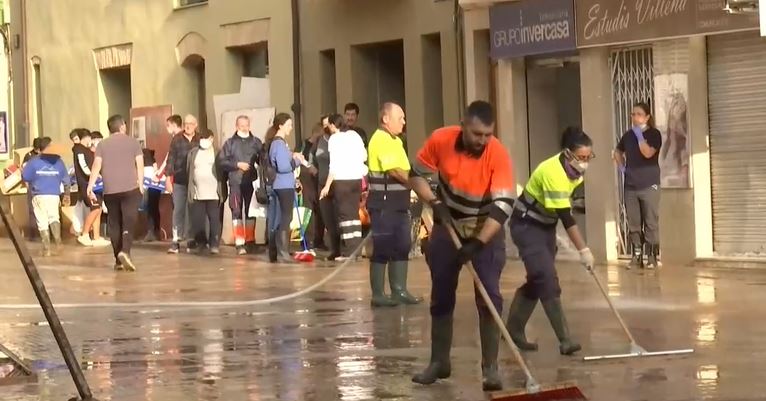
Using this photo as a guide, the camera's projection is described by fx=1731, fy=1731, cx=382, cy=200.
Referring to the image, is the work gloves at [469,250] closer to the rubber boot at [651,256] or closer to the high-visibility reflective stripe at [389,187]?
the high-visibility reflective stripe at [389,187]

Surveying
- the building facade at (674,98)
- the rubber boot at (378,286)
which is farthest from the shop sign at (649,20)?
the rubber boot at (378,286)

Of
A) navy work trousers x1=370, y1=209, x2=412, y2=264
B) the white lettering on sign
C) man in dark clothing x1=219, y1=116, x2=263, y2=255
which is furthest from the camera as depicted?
man in dark clothing x1=219, y1=116, x2=263, y2=255

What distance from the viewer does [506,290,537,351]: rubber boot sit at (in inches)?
485

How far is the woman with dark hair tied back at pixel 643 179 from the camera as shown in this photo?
64.4 feet

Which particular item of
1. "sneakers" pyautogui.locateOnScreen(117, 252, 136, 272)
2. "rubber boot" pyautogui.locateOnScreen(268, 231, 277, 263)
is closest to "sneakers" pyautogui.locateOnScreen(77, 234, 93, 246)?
"rubber boot" pyautogui.locateOnScreen(268, 231, 277, 263)

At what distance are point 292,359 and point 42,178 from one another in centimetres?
1407

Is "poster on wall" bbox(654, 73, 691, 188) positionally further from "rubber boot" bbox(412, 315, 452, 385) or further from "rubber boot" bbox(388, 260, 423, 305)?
"rubber boot" bbox(412, 315, 452, 385)

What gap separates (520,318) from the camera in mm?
12391

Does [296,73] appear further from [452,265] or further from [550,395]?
[550,395]

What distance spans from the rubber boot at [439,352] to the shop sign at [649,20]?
Result: 8.69m

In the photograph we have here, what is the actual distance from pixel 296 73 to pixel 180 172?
2860 mm

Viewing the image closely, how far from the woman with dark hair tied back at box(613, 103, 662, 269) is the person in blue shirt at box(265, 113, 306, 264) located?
14.3ft

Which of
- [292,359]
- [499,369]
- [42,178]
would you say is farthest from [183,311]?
[42,178]

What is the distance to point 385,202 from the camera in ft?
49.9
